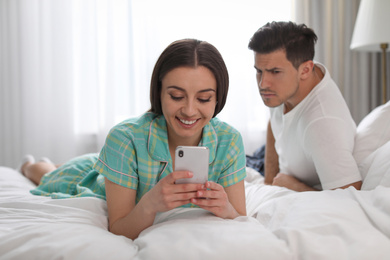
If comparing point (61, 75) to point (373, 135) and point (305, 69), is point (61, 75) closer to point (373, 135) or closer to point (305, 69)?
point (305, 69)

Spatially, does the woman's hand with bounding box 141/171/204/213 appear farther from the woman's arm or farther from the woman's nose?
the woman's nose

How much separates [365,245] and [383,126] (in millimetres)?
945

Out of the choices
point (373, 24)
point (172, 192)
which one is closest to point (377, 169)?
point (172, 192)

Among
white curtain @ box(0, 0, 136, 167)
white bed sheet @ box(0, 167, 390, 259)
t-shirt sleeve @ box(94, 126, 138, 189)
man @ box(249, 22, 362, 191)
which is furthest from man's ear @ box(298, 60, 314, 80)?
white curtain @ box(0, 0, 136, 167)

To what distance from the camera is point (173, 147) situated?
1.36m

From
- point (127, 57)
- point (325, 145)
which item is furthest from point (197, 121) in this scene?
point (127, 57)

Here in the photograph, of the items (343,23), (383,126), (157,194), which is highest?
(343,23)

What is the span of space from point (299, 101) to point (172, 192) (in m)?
1.08

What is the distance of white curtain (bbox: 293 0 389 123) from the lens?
384 cm

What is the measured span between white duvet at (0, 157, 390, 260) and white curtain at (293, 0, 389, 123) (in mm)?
2899

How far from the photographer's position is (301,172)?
1895mm

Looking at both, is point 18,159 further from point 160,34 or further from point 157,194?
point 157,194

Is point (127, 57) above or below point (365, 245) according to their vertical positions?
above

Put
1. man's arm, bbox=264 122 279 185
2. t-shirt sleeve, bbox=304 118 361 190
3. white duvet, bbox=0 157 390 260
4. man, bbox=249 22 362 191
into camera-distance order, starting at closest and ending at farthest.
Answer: white duvet, bbox=0 157 390 260 < t-shirt sleeve, bbox=304 118 361 190 < man, bbox=249 22 362 191 < man's arm, bbox=264 122 279 185
